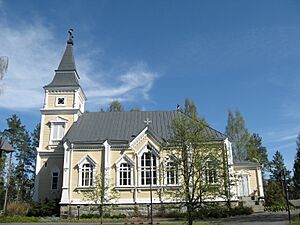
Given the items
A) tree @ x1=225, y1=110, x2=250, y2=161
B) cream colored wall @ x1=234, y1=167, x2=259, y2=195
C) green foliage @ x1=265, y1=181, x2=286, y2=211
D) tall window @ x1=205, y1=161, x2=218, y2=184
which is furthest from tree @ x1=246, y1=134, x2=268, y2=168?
tall window @ x1=205, y1=161, x2=218, y2=184

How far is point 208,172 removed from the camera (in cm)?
1916

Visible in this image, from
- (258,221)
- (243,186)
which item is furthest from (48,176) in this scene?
(258,221)

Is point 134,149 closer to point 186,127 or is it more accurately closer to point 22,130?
point 186,127

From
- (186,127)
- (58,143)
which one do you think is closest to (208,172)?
(186,127)

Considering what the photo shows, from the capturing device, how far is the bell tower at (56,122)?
3538 cm

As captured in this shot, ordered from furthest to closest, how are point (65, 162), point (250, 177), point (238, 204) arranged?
point (250, 177), point (65, 162), point (238, 204)

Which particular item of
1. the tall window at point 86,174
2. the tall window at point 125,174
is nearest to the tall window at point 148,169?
the tall window at point 125,174

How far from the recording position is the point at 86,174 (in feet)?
109

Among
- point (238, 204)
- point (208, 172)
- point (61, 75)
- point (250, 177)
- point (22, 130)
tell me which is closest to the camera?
point (208, 172)

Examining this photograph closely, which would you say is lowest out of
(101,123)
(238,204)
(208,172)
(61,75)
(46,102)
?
(238,204)

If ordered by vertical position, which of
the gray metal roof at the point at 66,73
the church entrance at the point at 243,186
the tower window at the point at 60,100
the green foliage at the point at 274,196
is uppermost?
the gray metal roof at the point at 66,73

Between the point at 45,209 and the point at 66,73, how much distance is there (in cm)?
1647

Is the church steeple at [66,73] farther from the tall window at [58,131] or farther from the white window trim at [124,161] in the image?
the white window trim at [124,161]

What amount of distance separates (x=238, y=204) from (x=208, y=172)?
1402 centimetres
